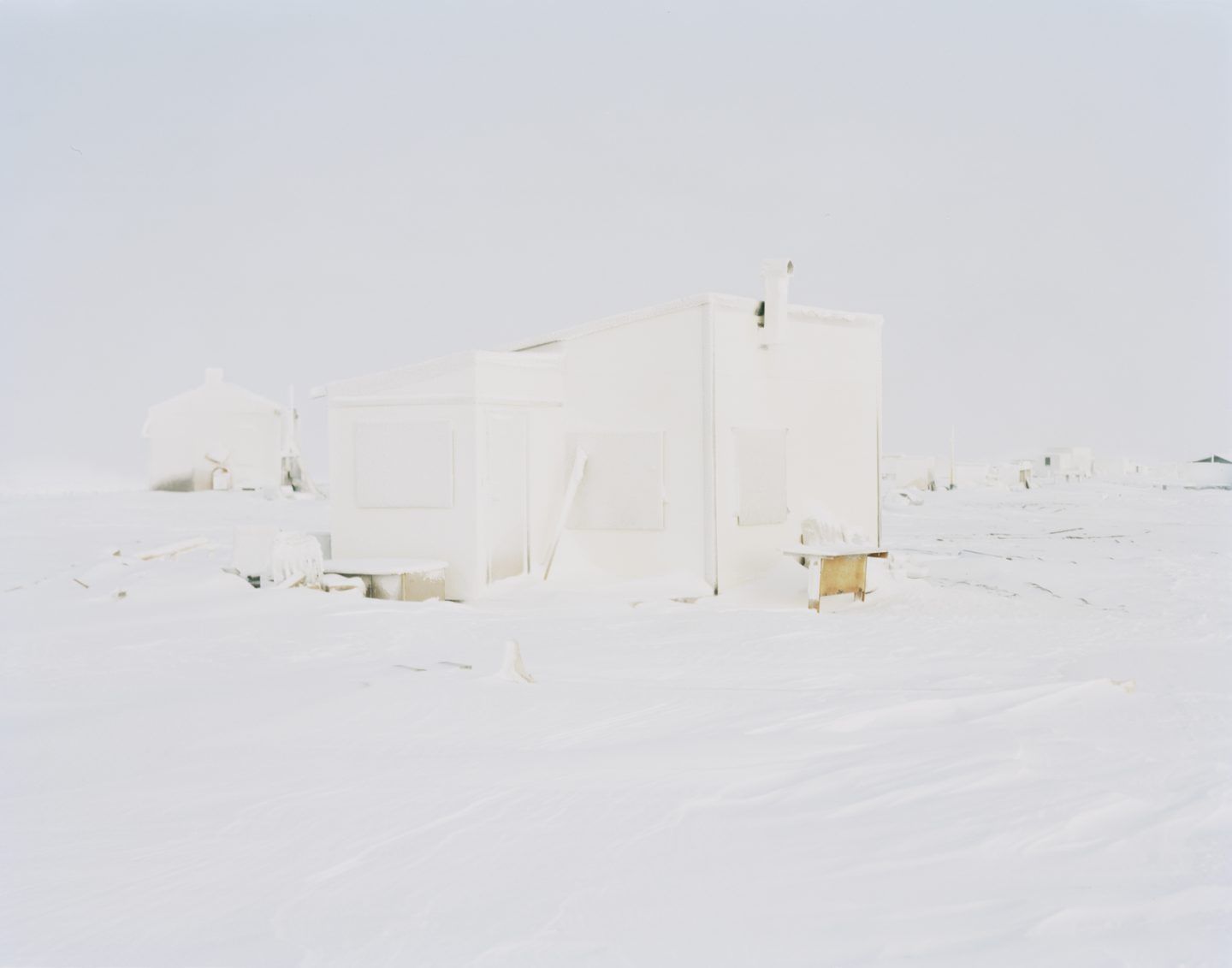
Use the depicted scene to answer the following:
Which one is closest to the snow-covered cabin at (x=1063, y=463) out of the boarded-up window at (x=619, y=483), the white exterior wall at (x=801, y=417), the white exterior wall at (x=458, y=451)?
the white exterior wall at (x=801, y=417)

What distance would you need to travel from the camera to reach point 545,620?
8820mm

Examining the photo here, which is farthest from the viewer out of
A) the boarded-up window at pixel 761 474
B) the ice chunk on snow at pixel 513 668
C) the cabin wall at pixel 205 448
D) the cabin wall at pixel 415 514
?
the cabin wall at pixel 205 448

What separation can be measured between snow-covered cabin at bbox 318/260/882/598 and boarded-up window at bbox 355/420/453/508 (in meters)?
0.01

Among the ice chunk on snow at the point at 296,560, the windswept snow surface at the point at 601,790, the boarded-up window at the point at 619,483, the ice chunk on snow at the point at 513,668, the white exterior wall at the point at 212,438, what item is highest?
the white exterior wall at the point at 212,438

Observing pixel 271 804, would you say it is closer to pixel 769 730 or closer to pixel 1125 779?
pixel 769 730

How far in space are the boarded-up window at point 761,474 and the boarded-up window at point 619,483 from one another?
37.7 inches

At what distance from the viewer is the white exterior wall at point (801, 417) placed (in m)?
11.0

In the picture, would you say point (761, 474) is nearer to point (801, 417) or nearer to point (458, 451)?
point (801, 417)

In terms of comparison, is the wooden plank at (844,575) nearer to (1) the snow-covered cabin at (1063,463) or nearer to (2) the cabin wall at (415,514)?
(2) the cabin wall at (415,514)

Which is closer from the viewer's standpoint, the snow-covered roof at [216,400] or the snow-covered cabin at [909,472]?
the snow-covered roof at [216,400]

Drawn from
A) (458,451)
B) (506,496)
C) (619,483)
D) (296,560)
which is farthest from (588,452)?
(296,560)

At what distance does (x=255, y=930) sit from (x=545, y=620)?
19.9 ft

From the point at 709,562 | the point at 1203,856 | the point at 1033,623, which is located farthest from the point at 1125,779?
the point at 709,562

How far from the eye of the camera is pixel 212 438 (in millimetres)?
25375
